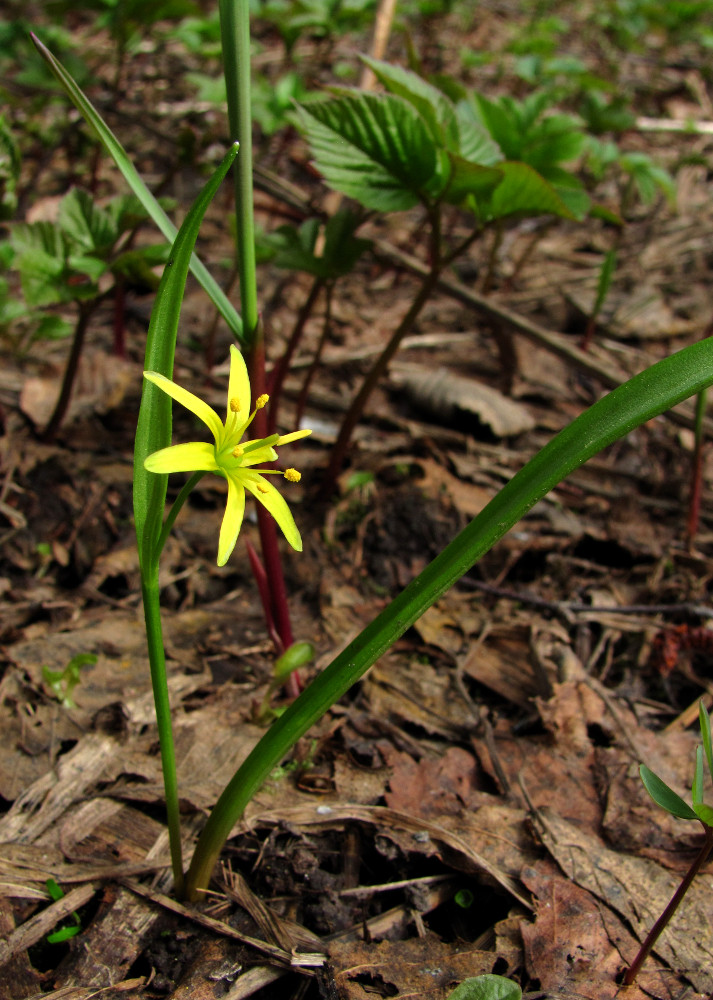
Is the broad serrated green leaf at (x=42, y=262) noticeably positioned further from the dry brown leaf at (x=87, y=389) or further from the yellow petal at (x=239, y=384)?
the yellow petal at (x=239, y=384)

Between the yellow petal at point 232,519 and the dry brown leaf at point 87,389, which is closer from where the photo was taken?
the yellow petal at point 232,519

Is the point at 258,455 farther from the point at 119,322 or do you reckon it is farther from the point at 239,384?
the point at 119,322

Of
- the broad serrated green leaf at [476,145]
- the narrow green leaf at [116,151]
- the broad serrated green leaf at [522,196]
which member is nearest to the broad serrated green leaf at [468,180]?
the broad serrated green leaf at [522,196]

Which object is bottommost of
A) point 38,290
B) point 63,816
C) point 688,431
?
point 63,816

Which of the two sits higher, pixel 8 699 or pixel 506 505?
pixel 506 505

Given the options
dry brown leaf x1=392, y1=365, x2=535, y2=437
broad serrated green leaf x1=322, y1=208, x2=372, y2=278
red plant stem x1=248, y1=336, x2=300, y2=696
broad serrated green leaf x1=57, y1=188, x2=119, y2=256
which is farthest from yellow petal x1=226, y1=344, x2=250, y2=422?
dry brown leaf x1=392, y1=365, x2=535, y2=437

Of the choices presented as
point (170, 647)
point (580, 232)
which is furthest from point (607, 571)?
point (580, 232)

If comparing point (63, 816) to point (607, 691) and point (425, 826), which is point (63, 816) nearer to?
point (425, 826)
